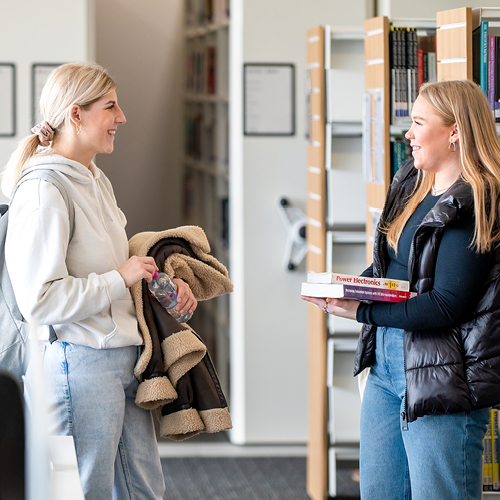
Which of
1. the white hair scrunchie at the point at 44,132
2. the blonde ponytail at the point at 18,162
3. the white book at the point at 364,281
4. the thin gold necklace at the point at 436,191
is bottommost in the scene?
the white book at the point at 364,281

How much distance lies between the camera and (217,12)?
4320 mm

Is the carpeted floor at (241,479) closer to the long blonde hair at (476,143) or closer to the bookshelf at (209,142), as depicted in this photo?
the bookshelf at (209,142)

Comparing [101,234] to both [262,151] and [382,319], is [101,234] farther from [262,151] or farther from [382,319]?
[262,151]

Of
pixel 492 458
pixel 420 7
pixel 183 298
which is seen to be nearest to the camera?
pixel 183 298

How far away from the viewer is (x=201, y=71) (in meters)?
4.84

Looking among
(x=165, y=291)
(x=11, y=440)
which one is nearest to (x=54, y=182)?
(x=165, y=291)

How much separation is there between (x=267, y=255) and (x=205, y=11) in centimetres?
213

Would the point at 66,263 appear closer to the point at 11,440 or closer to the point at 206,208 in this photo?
the point at 11,440

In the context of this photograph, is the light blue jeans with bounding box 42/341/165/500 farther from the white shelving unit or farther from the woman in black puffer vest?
the white shelving unit

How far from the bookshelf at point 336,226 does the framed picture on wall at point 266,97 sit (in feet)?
2.17

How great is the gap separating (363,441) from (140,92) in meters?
4.09

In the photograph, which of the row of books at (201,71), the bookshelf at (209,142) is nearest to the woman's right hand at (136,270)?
the bookshelf at (209,142)

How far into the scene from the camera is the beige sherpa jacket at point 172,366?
1649 mm

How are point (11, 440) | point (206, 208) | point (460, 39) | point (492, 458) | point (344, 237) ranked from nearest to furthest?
point (11, 440) → point (460, 39) → point (492, 458) → point (344, 237) → point (206, 208)
